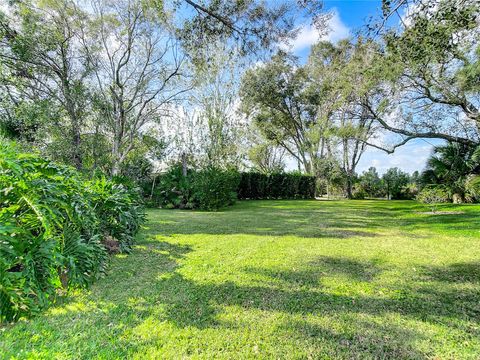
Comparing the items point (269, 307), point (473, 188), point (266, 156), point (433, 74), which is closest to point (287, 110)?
point (266, 156)

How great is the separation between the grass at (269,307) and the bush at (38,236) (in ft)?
0.71

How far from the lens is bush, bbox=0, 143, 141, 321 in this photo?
199 centimetres

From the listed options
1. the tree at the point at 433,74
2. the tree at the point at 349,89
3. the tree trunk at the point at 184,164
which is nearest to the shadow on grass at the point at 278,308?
the tree at the point at 433,74

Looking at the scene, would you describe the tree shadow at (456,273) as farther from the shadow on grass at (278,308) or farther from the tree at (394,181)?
→ the tree at (394,181)

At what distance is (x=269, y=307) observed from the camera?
2383 mm

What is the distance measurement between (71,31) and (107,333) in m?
12.8

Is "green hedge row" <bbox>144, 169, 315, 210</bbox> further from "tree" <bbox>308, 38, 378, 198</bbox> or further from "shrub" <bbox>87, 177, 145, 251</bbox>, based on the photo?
"shrub" <bbox>87, 177, 145, 251</bbox>

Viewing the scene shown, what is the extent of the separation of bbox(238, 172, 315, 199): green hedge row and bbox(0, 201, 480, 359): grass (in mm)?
12353

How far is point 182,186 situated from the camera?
1129 centimetres

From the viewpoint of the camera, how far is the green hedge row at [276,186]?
55.7 feet

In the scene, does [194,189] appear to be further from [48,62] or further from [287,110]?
[287,110]

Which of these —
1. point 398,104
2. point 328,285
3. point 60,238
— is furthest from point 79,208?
point 398,104

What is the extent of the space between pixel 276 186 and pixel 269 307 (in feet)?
53.1

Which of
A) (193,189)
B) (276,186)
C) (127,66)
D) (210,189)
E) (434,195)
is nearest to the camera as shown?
(434,195)
